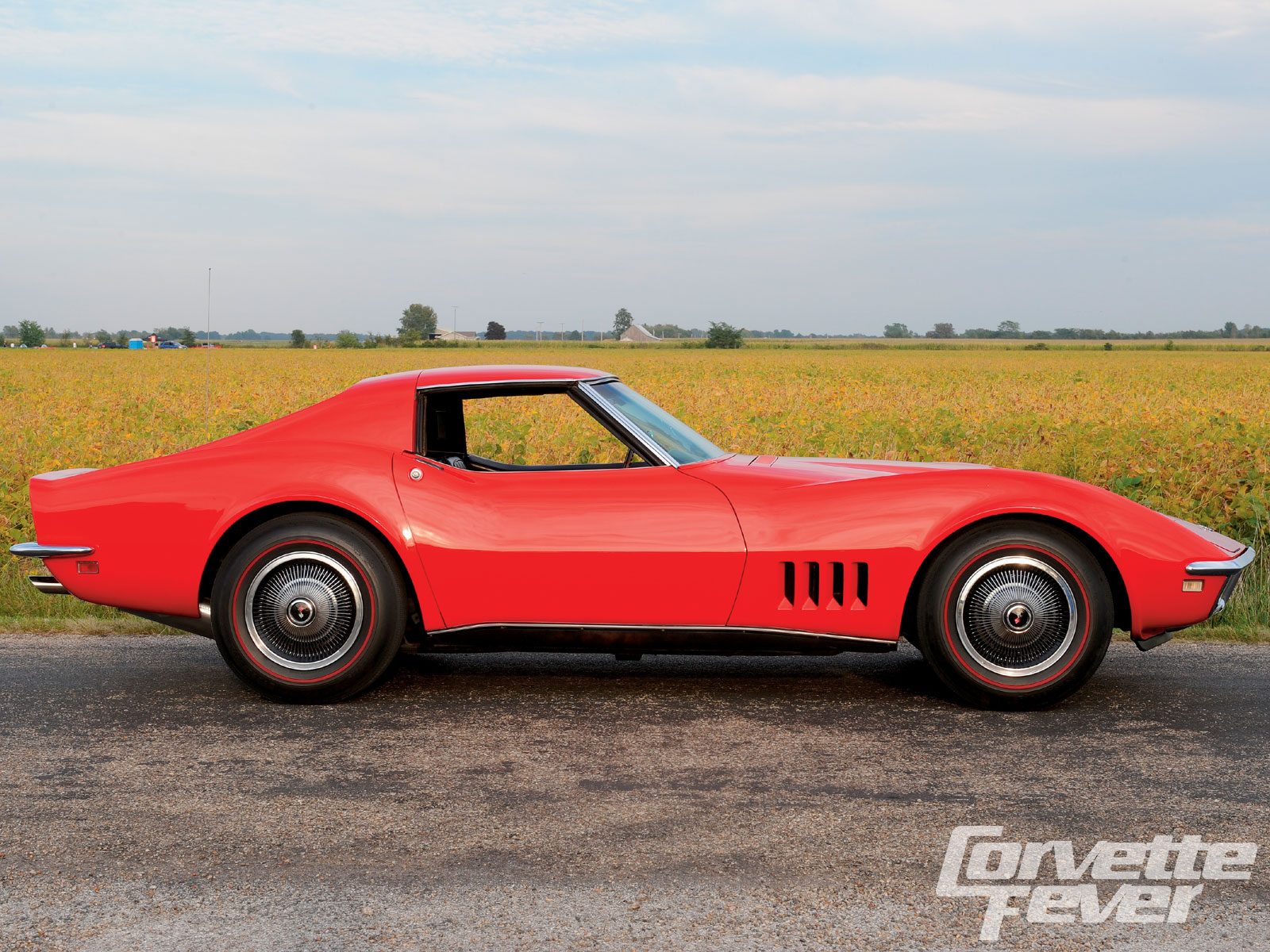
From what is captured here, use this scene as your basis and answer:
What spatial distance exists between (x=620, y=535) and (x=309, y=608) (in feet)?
4.04

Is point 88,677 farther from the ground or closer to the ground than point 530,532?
closer to the ground

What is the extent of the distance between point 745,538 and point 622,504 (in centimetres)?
49

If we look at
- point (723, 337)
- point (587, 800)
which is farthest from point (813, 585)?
point (723, 337)

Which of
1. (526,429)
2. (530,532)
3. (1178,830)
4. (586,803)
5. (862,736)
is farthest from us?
(526,429)

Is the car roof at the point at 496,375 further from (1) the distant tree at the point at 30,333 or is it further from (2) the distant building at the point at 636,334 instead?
(2) the distant building at the point at 636,334

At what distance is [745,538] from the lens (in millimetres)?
4344

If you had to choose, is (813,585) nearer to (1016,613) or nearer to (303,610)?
(1016,613)

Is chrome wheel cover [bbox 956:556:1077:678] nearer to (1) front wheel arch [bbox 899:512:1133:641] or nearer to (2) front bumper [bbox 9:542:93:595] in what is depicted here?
(1) front wheel arch [bbox 899:512:1133:641]

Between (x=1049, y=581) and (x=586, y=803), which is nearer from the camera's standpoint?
(x=586, y=803)

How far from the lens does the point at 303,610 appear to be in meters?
4.45

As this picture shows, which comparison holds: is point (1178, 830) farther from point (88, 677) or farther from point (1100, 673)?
point (88, 677)

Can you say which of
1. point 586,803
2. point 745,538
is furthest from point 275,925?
point 745,538

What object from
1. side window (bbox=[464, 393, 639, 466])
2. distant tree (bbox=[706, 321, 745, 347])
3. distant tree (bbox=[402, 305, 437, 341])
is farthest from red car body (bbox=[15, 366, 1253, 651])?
distant tree (bbox=[402, 305, 437, 341])

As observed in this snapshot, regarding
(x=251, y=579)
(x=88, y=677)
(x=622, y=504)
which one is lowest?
(x=88, y=677)
